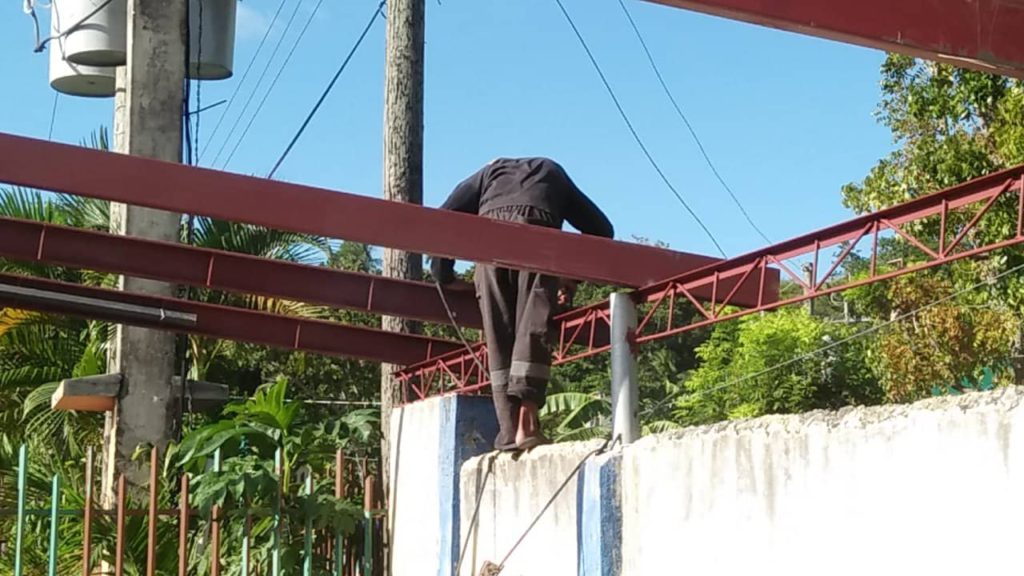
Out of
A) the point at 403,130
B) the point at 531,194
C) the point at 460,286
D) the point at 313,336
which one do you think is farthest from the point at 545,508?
the point at 403,130

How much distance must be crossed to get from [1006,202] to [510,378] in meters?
7.85

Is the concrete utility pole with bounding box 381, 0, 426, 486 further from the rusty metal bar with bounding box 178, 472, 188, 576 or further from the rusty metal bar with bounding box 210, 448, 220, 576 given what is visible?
the rusty metal bar with bounding box 178, 472, 188, 576

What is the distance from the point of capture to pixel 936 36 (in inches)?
208

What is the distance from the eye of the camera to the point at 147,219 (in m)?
11.6

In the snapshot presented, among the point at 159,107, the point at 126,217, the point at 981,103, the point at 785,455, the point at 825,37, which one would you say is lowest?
the point at 785,455

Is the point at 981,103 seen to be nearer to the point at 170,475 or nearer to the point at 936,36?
the point at 170,475

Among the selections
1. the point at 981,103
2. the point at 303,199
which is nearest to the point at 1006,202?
the point at 981,103

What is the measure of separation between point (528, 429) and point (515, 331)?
2.03 ft

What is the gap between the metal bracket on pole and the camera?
7.75 metres

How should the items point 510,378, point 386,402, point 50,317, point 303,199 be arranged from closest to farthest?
point 303,199 < point 510,378 < point 386,402 < point 50,317

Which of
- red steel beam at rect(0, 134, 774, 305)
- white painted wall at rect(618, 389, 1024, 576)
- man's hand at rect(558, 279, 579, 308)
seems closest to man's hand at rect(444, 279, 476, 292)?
man's hand at rect(558, 279, 579, 308)

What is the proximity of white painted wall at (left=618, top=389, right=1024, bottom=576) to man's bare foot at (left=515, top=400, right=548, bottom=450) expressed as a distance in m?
1.38

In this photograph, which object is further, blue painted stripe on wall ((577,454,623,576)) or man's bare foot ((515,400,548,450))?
man's bare foot ((515,400,548,450))

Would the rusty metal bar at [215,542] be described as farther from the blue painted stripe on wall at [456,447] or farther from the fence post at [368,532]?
the blue painted stripe on wall at [456,447]
